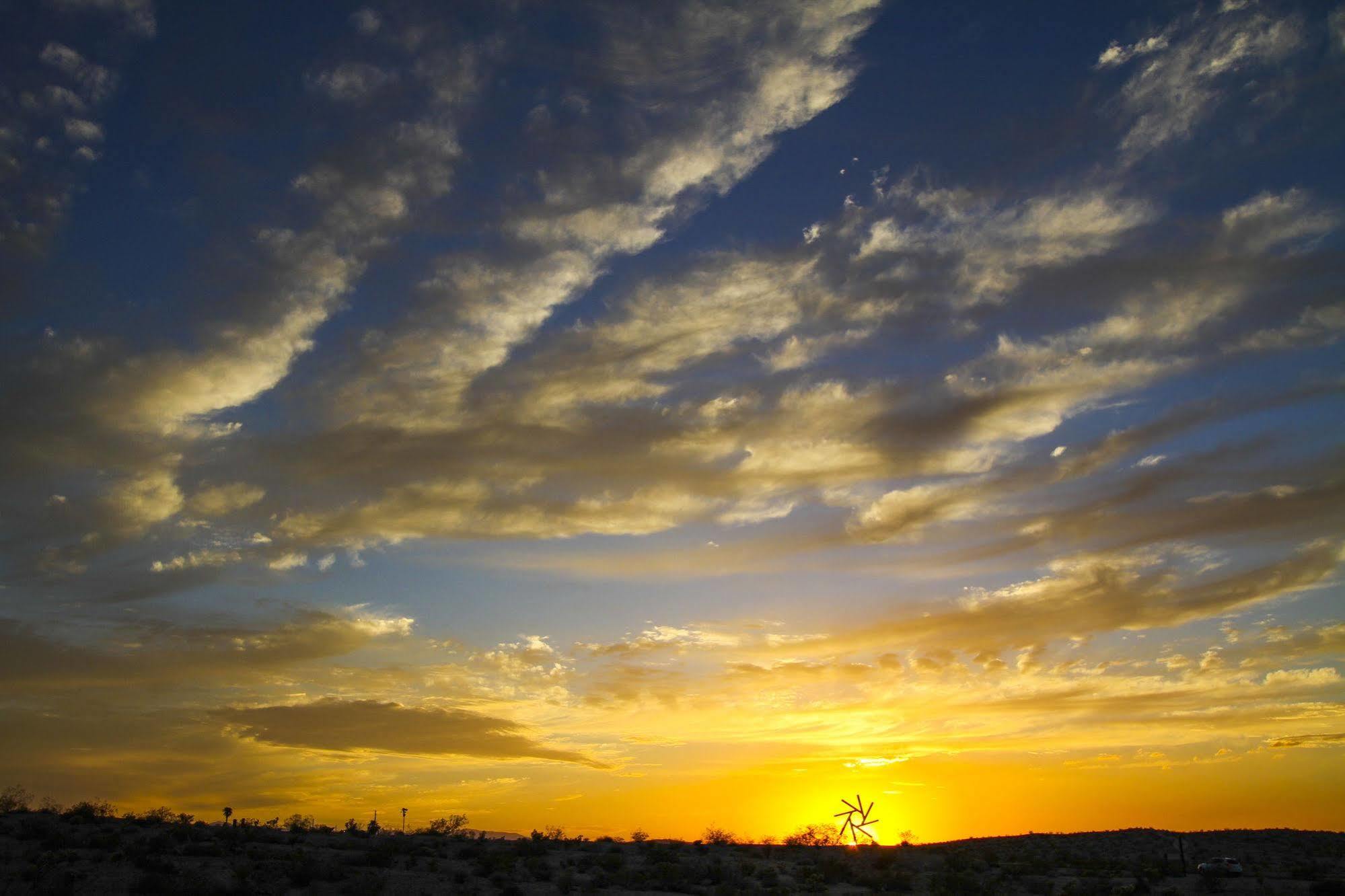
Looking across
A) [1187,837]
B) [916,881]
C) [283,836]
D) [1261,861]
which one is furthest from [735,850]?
[1187,837]

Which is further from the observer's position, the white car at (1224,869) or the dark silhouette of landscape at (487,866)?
Answer: the white car at (1224,869)

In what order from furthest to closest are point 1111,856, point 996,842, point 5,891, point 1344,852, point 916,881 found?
1. point 996,842
2. point 1344,852
3. point 1111,856
4. point 916,881
5. point 5,891

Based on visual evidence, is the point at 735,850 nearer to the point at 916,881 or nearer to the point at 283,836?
the point at 916,881

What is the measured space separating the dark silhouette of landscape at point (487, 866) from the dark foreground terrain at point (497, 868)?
0.43 feet

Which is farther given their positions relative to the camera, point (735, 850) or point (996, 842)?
point (996, 842)

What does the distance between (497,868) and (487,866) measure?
85cm

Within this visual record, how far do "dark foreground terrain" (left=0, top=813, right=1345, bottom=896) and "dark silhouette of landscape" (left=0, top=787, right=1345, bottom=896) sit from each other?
0.13 meters

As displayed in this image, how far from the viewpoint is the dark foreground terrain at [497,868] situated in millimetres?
38938

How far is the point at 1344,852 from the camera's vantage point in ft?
365

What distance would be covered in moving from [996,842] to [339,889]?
115 metres

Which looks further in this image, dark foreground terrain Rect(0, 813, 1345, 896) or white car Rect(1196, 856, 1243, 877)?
white car Rect(1196, 856, 1243, 877)

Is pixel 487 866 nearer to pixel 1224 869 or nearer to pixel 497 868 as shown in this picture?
pixel 497 868

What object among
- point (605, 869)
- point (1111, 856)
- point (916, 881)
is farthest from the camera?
point (1111, 856)

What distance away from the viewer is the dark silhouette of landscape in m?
39.2
